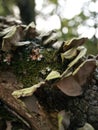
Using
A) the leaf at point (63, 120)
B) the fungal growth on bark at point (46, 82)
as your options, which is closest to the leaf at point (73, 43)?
the fungal growth on bark at point (46, 82)

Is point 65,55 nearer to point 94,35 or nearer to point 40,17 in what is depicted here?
point 94,35

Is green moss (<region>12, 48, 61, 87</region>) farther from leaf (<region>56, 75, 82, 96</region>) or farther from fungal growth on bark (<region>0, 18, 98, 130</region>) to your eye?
leaf (<region>56, 75, 82, 96</region>)

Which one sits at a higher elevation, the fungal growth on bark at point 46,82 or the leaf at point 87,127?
the fungal growth on bark at point 46,82

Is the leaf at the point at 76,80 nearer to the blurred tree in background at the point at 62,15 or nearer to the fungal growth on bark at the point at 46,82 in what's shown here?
the fungal growth on bark at the point at 46,82

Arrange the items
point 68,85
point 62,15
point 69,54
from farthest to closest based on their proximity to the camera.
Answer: point 62,15 < point 69,54 < point 68,85

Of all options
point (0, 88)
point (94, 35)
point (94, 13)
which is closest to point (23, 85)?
point (0, 88)

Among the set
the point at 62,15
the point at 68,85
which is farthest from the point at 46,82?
the point at 62,15

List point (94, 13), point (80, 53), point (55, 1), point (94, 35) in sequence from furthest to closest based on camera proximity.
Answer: point (55, 1), point (94, 13), point (94, 35), point (80, 53)

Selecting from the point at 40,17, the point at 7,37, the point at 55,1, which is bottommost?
the point at 40,17

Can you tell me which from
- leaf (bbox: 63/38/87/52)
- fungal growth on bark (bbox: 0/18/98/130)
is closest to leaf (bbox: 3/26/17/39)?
fungal growth on bark (bbox: 0/18/98/130)

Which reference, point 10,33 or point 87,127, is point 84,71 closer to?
point 87,127

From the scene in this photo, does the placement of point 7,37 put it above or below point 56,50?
above
